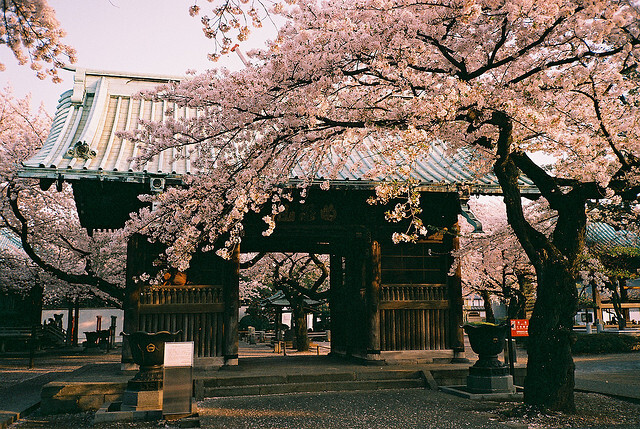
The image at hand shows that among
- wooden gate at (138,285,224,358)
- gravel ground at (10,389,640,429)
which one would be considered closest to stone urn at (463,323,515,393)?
gravel ground at (10,389,640,429)

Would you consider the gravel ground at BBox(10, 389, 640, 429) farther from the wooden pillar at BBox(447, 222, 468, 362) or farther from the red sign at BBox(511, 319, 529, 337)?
the wooden pillar at BBox(447, 222, 468, 362)

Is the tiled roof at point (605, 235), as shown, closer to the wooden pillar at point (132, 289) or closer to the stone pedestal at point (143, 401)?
the wooden pillar at point (132, 289)

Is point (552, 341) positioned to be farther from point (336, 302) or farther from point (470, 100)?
point (336, 302)

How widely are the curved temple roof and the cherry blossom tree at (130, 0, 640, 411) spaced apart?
4.11 feet

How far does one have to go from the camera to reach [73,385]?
8.95 m

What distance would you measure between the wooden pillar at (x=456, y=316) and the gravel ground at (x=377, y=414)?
8.46ft

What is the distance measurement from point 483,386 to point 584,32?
643cm

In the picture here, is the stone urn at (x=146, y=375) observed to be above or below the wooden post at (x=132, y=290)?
below

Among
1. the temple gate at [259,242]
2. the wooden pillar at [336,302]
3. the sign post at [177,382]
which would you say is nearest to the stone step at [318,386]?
the temple gate at [259,242]

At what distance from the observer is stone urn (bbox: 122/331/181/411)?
26.4 ft

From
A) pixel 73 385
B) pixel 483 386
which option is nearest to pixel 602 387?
pixel 483 386

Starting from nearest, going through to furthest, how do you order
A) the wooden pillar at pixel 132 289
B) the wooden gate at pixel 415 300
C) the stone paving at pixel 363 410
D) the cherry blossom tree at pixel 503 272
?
the stone paving at pixel 363 410 → the wooden pillar at pixel 132 289 → the wooden gate at pixel 415 300 → the cherry blossom tree at pixel 503 272

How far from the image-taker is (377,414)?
26.3ft

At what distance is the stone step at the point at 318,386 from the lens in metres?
9.81
